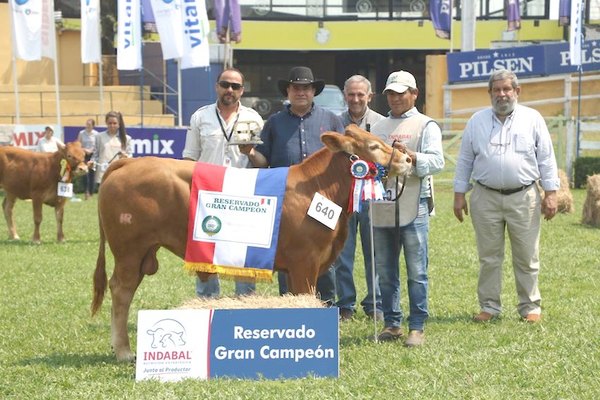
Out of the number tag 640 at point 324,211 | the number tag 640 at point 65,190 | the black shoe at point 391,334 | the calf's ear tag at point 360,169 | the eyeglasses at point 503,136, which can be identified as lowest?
the black shoe at point 391,334

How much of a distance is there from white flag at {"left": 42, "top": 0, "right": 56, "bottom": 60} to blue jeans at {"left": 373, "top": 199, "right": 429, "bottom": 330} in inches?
787

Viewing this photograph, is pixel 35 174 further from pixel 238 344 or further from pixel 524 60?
pixel 524 60

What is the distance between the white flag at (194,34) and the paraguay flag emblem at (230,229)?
1807 cm

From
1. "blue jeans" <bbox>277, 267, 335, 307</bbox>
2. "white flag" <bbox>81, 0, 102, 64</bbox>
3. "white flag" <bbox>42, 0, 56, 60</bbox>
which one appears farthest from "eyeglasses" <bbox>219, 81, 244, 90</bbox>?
"white flag" <bbox>81, 0, 102, 64</bbox>

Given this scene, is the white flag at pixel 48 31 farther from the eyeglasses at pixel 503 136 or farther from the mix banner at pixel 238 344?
the mix banner at pixel 238 344

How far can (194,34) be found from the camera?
25.0 meters

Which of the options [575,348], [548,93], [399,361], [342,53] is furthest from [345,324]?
[342,53]

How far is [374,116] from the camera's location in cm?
888

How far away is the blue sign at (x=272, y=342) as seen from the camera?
666 cm

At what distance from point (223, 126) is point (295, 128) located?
2.03ft

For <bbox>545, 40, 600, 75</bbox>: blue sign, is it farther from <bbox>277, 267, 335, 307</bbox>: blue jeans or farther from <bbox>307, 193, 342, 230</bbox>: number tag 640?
<bbox>307, 193, 342, 230</bbox>: number tag 640

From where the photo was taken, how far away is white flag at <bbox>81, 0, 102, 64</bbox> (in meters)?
26.9

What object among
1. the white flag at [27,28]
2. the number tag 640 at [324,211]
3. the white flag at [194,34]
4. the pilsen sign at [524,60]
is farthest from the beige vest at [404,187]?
the pilsen sign at [524,60]

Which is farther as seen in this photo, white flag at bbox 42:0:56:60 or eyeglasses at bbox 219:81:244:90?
white flag at bbox 42:0:56:60
